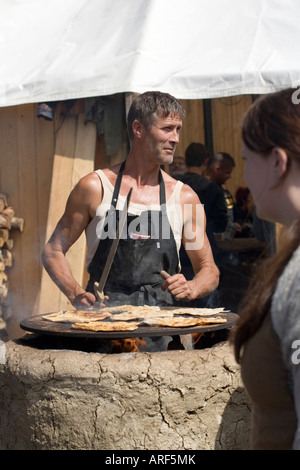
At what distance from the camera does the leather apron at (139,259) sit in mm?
Answer: 3756

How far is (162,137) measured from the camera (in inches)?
155

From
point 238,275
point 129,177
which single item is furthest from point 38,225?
point 238,275

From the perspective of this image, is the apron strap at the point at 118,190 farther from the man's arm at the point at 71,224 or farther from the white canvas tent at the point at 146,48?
the white canvas tent at the point at 146,48

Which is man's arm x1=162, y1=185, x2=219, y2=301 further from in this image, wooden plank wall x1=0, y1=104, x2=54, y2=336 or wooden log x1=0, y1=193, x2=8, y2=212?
wooden log x1=0, y1=193, x2=8, y2=212

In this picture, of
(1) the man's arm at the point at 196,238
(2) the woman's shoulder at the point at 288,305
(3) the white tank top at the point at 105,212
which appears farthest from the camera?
(1) the man's arm at the point at 196,238

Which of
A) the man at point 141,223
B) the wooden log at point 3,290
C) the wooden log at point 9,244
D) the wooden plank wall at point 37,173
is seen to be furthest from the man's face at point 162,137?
the wooden log at point 3,290

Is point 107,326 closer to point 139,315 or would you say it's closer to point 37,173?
point 139,315

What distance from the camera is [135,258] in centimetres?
379

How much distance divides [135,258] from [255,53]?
255cm

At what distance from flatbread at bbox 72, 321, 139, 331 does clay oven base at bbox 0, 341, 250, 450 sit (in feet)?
0.39

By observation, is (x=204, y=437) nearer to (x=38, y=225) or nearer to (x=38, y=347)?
(x=38, y=347)

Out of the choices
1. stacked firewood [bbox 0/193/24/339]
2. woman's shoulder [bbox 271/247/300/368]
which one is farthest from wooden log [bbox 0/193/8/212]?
woman's shoulder [bbox 271/247/300/368]

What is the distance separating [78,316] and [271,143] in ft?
5.78

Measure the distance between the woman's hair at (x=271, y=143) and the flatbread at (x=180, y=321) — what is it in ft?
3.68
